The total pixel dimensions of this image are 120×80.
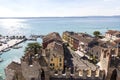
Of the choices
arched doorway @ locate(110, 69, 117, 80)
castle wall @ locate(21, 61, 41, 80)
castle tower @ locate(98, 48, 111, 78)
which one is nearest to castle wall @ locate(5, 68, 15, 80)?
castle wall @ locate(21, 61, 41, 80)

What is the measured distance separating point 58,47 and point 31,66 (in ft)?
119

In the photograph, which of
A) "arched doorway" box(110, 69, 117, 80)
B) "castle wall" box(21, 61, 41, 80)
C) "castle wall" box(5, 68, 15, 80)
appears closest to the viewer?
"castle wall" box(21, 61, 41, 80)

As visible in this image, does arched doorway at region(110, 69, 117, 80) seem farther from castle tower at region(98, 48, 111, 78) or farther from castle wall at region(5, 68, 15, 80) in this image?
castle wall at region(5, 68, 15, 80)

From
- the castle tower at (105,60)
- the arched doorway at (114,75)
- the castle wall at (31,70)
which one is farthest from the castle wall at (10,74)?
the arched doorway at (114,75)

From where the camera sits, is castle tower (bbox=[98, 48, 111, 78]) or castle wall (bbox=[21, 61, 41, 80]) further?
castle tower (bbox=[98, 48, 111, 78])

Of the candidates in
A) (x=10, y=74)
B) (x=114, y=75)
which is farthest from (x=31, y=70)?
(x=10, y=74)

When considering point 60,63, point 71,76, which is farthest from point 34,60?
point 60,63

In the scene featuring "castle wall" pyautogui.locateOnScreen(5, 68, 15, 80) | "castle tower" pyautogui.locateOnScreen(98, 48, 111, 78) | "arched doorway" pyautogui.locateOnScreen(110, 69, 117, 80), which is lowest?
"castle wall" pyautogui.locateOnScreen(5, 68, 15, 80)

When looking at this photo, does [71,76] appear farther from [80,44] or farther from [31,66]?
[80,44]

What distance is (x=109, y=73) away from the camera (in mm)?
29891

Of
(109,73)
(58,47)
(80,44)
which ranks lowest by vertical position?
(80,44)

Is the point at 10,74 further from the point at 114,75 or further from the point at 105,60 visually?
the point at 114,75

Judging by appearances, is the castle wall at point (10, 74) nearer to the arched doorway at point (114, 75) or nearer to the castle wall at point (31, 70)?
the castle wall at point (31, 70)

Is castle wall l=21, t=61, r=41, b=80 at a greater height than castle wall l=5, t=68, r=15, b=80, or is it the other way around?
castle wall l=21, t=61, r=41, b=80
